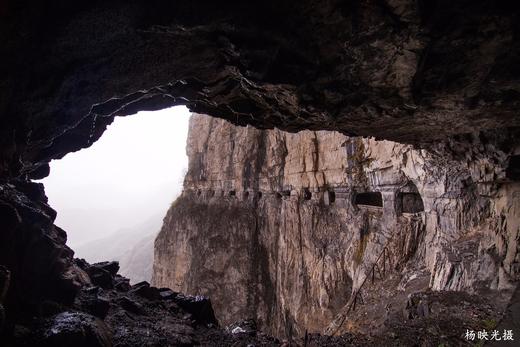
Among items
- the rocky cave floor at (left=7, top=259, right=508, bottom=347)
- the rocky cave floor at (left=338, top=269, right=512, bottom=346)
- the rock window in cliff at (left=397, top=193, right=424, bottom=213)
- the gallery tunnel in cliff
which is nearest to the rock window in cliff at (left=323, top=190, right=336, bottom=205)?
the gallery tunnel in cliff

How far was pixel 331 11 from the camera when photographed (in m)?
2.37

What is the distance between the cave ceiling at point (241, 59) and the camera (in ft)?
7.39

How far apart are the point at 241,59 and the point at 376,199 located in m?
8.83

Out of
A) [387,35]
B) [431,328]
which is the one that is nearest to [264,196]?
[431,328]

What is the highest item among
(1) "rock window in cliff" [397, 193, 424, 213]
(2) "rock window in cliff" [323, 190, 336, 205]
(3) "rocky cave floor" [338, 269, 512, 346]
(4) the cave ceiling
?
(4) the cave ceiling

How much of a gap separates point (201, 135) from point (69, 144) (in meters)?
17.2

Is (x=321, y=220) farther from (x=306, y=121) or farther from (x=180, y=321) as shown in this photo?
(x=306, y=121)

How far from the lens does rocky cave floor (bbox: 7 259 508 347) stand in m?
3.22

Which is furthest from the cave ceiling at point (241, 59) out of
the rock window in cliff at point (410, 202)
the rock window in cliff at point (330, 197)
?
the rock window in cliff at point (330, 197)

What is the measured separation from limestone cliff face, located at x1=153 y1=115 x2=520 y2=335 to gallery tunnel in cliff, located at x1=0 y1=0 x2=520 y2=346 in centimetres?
6

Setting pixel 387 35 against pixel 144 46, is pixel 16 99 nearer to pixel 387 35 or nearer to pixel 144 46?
pixel 144 46

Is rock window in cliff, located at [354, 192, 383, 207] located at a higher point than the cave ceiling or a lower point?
lower

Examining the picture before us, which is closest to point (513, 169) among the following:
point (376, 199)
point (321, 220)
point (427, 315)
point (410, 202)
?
point (427, 315)

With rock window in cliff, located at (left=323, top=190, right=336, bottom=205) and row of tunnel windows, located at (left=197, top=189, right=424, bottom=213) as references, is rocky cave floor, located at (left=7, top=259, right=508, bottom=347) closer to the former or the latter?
row of tunnel windows, located at (left=197, top=189, right=424, bottom=213)
